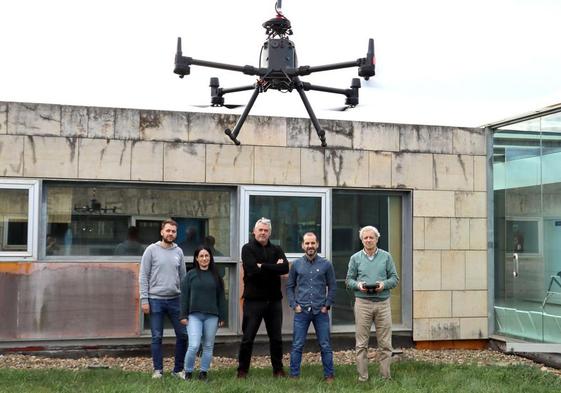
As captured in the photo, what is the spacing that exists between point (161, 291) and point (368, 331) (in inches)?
84.2

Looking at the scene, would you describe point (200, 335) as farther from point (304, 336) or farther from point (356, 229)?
point (356, 229)

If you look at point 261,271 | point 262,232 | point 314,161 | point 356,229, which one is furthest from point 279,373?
point 314,161

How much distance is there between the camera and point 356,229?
9.91 metres

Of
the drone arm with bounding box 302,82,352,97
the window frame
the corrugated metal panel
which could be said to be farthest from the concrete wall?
the drone arm with bounding box 302,82,352,97

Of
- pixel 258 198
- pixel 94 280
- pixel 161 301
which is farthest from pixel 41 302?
pixel 258 198

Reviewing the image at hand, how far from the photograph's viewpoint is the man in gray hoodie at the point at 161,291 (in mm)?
7770

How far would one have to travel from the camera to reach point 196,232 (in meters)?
9.41

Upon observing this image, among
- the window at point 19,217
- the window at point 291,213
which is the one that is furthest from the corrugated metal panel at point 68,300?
the window at point 291,213

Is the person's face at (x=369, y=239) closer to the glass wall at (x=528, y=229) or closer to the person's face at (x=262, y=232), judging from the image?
the person's face at (x=262, y=232)

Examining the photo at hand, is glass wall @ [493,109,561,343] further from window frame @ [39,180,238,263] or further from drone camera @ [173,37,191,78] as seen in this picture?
drone camera @ [173,37,191,78]

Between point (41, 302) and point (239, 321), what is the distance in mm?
2310

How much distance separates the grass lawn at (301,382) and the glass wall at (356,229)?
1.52 m

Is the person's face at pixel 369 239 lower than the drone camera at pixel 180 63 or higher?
lower

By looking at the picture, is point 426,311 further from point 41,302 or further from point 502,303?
point 41,302
